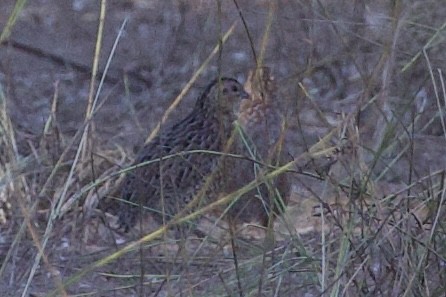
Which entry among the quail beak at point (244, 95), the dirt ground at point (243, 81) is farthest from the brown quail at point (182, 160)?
the dirt ground at point (243, 81)

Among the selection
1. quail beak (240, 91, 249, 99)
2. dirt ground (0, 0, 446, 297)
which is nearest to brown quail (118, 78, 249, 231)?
quail beak (240, 91, 249, 99)

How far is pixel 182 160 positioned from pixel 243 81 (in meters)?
3.44

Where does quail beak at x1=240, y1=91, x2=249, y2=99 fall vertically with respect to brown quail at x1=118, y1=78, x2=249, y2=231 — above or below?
above

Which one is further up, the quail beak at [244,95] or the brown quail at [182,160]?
the quail beak at [244,95]

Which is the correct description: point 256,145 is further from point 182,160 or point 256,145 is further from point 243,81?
point 243,81

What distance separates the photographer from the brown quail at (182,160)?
5.36 m

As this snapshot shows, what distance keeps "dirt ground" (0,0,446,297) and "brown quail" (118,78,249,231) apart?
0.51 ft

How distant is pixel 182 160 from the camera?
18.1 feet

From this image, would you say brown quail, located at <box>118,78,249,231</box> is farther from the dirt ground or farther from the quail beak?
the dirt ground

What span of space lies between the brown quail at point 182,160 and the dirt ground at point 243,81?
157 millimetres

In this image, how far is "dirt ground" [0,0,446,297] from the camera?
3.35 meters

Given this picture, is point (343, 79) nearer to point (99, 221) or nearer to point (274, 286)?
point (99, 221)

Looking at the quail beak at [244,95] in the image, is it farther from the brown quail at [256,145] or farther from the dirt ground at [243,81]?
the dirt ground at [243,81]

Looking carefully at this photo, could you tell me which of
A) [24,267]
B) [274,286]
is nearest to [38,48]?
[24,267]
